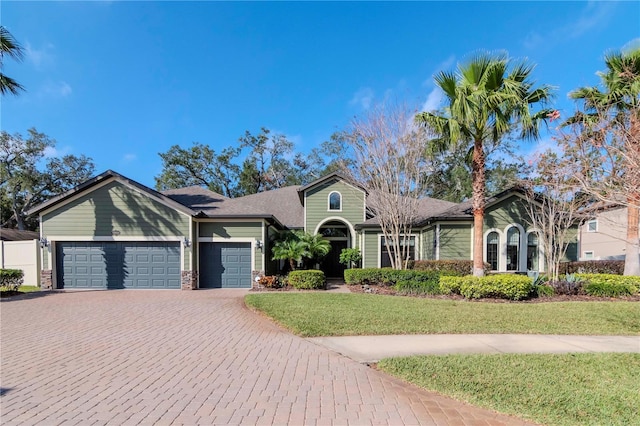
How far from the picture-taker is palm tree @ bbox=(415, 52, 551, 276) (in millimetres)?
11469

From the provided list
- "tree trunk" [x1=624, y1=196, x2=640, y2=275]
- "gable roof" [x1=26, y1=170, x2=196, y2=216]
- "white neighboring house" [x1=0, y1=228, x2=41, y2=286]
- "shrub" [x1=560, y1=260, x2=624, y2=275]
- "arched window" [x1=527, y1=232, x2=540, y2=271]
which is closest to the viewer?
"tree trunk" [x1=624, y1=196, x2=640, y2=275]

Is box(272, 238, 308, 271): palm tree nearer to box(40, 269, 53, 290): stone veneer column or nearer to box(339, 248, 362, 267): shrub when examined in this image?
box(339, 248, 362, 267): shrub

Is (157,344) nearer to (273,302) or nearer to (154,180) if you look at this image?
(273,302)

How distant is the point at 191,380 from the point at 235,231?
10.9 meters

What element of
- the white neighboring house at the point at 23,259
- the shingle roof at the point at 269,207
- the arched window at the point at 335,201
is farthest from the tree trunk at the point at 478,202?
the white neighboring house at the point at 23,259

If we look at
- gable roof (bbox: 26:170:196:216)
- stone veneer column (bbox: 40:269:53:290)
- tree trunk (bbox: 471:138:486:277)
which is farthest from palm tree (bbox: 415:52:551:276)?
stone veneer column (bbox: 40:269:53:290)

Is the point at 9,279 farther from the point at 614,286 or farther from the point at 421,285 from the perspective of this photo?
the point at 614,286

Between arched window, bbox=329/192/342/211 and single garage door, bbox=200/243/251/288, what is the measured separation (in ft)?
18.2

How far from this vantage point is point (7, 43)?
11.3 m

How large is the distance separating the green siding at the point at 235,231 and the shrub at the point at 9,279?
7.11 metres

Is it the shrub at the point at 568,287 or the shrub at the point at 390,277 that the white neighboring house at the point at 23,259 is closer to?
the shrub at the point at 390,277

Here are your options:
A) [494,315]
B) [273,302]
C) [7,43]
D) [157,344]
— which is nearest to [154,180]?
[7,43]

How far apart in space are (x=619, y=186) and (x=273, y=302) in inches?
346

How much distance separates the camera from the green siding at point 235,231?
15.0m
